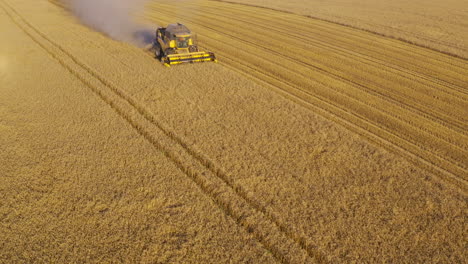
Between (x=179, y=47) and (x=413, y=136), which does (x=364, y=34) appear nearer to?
(x=179, y=47)

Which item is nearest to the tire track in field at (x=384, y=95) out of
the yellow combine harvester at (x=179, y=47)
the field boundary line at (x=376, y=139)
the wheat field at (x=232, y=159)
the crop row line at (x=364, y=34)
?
the wheat field at (x=232, y=159)

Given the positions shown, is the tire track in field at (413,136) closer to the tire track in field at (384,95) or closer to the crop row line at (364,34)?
the tire track in field at (384,95)

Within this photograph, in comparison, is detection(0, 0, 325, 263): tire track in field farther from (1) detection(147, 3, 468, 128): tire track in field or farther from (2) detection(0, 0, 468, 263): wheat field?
(1) detection(147, 3, 468, 128): tire track in field

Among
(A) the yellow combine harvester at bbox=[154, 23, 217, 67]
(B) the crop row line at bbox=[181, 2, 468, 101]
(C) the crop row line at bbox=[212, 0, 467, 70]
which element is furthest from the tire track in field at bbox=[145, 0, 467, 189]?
(C) the crop row line at bbox=[212, 0, 467, 70]

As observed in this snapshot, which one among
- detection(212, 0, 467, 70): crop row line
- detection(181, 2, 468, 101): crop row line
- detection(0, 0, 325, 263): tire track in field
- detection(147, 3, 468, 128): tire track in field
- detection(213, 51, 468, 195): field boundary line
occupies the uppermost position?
detection(212, 0, 467, 70): crop row line


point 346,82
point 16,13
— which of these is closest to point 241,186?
point 346,82

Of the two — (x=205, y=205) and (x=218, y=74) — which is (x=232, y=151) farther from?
(x=218, y=74)

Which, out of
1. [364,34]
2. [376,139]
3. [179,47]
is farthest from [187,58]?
[364,34]
